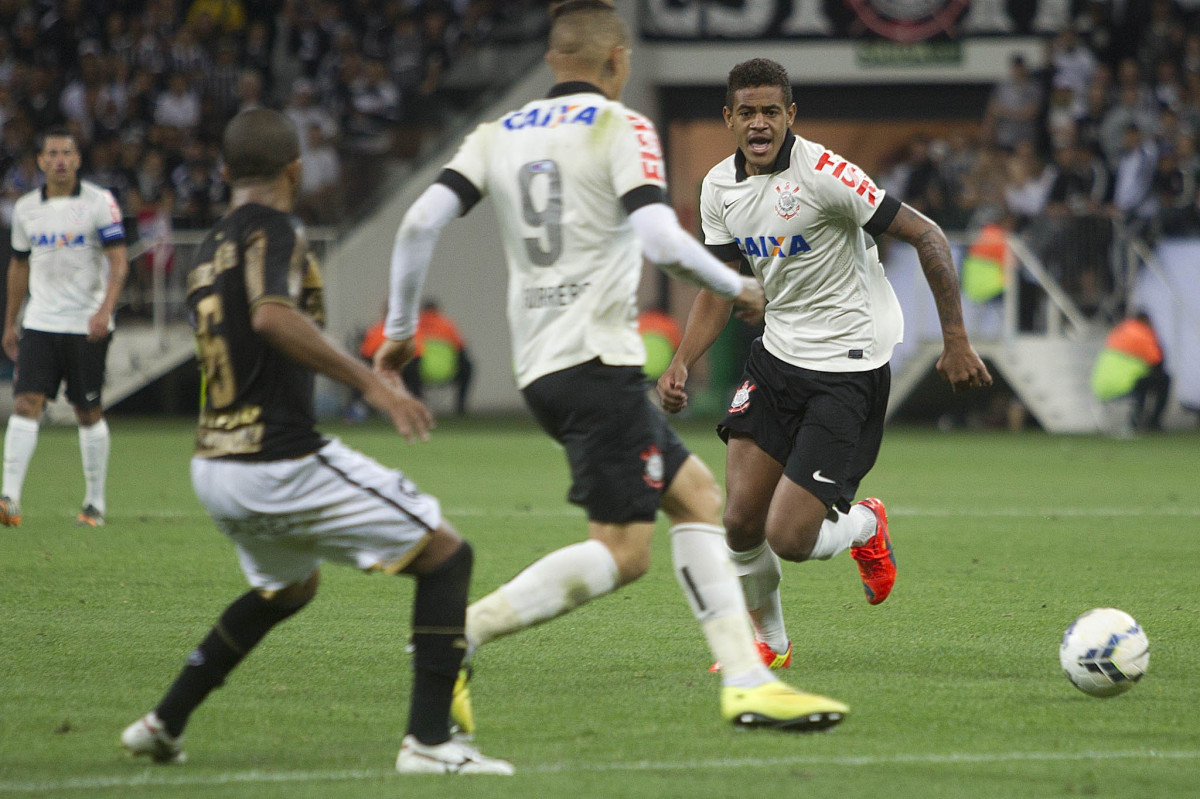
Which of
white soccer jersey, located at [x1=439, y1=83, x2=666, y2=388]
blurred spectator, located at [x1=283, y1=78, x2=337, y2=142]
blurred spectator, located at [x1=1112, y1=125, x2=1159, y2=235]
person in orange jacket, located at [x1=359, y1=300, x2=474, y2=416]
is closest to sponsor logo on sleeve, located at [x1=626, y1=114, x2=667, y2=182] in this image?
white soccer jersey, located at [x1=439, y1=83, x2=666, y2=388]

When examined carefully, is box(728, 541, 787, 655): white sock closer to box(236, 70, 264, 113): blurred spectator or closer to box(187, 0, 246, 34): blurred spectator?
box(236, 70, 264, 113): blurred spectator

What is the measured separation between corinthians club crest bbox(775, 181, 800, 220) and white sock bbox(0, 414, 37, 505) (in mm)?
5829

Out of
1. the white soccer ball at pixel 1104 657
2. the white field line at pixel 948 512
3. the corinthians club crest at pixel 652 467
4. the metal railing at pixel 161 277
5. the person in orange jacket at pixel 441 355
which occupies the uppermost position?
the corinthians club crest at pixel 652 467

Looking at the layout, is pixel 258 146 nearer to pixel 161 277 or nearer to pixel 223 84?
pixel 161 277

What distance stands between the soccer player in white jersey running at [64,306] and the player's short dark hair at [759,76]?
5.29 metres

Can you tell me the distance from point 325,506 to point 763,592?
217cm

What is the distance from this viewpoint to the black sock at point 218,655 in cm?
421

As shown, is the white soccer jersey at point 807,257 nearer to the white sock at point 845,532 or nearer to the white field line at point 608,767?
the white sock at point 845,532

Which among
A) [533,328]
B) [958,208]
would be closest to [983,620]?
[533,328]

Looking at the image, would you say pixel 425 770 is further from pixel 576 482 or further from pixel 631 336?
pixel 631 336

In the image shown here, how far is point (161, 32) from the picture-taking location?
23.1 metres

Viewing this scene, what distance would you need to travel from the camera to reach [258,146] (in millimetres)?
4105

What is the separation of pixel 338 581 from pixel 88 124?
16.2 metres

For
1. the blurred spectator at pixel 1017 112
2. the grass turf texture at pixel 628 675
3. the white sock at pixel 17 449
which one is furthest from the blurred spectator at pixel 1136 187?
the white sock at pixel 17 449
